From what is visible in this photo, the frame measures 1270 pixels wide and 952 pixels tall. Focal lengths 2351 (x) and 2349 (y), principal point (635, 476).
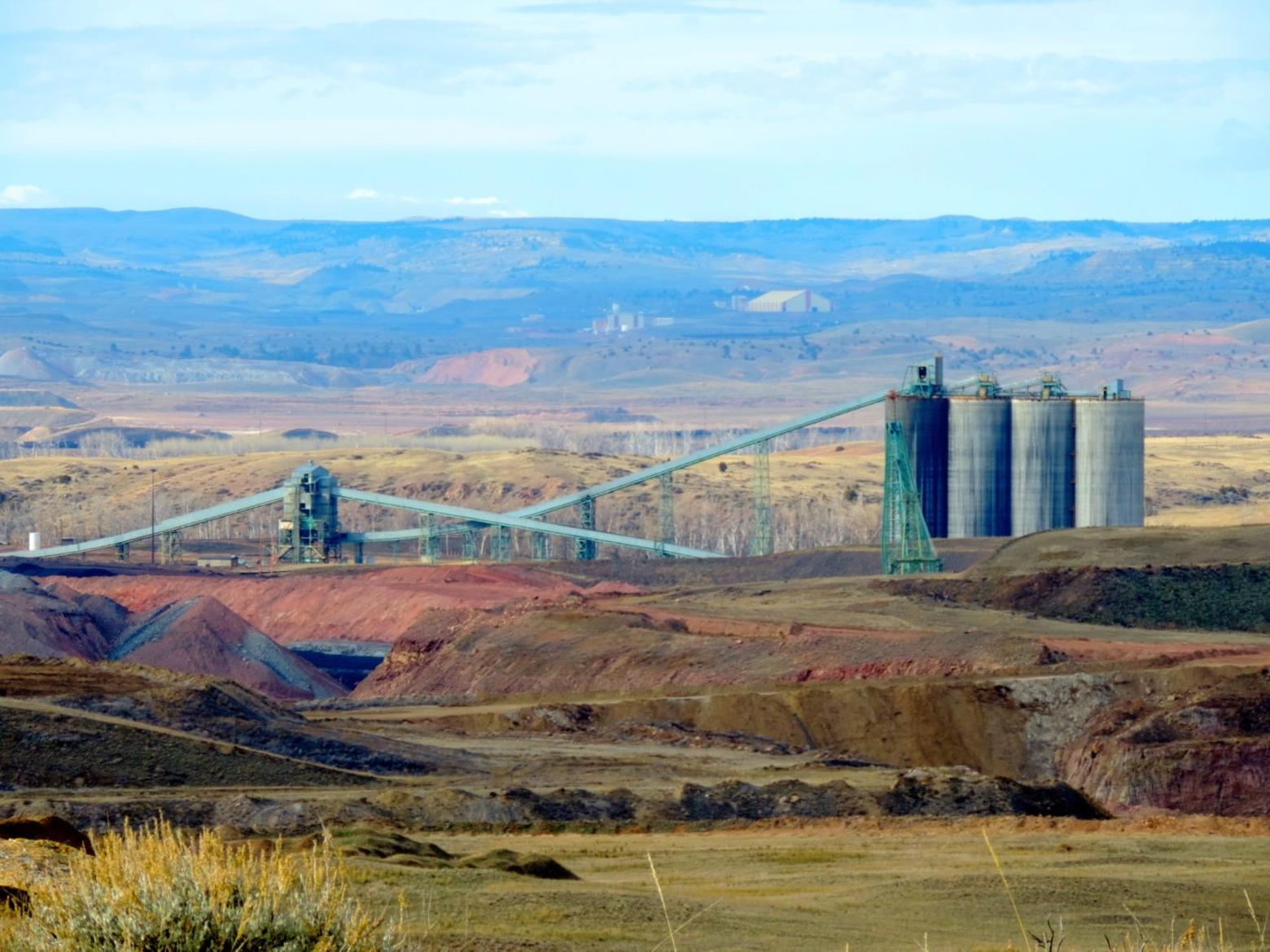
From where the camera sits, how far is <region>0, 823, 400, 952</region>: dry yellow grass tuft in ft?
45.6

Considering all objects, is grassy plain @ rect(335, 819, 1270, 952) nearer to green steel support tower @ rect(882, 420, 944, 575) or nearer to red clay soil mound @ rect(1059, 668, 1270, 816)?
red clay soil mound @ rect(1059, 668, 1270, 816)

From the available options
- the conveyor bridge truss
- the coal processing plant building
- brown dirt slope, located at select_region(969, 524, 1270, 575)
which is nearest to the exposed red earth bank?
brown dirt slope, located at select_region(969, 524, 1270, 575)

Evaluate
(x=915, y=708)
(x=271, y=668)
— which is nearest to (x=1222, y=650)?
(x=915, y=708)

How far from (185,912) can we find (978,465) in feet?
279

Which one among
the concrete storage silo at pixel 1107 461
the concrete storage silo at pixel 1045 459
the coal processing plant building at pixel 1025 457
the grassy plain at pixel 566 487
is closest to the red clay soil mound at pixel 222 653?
the coal processing plant building at pixel 1025 457

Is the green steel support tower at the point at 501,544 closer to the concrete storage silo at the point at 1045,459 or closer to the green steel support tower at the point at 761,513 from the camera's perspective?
the green steel support tower at the point at 761,513

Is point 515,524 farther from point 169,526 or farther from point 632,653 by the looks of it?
point 632,653

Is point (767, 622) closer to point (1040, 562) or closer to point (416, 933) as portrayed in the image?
point (1040, 562)

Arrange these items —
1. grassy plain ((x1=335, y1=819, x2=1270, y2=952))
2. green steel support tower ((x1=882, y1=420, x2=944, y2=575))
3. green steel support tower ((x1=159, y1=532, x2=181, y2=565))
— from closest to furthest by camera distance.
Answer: grassy plain ((x1=335, y1=819, x2=1270, y2=952)), green steel support tower ((x1=882, y1=420, x2=944, y2=575)), green steel support tower ((x1=159, y1=532, x2=181, y2=565))

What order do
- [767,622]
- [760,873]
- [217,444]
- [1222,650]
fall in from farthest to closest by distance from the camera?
1. [217,444]
2. [767,622]
3. [1222,650]
4. [760,873]

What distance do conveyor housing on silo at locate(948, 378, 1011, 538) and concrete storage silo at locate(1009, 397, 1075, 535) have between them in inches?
20.9

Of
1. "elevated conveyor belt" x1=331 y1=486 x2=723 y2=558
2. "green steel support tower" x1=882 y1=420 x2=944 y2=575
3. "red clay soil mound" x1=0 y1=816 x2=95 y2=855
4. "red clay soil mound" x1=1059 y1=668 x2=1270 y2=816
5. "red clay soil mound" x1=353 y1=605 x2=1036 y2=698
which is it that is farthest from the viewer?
"elevated conveyor belt" x1=331 y1=486 x2=723 y2=558

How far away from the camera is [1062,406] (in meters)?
98.1

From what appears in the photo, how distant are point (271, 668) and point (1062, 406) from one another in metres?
39.4
